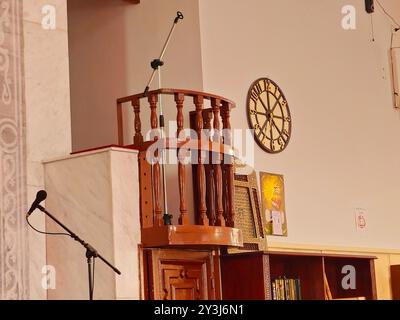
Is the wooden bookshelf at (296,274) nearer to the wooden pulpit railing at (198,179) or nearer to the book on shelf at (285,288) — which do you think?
the book on shelf at (285,288)

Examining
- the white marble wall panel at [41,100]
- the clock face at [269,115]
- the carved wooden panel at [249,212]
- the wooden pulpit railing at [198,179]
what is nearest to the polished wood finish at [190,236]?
the wooden pulpit railing at [198,179]

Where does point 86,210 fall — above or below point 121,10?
below

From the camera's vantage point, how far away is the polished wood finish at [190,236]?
636 cm

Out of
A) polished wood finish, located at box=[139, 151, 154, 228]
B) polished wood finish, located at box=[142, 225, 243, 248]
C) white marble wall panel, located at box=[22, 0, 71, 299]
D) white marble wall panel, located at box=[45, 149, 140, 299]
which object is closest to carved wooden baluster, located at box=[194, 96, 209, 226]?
→ polished wood finish, located at box=[142, 225, 243, 248]

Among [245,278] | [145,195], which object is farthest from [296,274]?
[145,195]

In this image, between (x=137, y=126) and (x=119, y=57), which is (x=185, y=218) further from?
(x=119, y=57)

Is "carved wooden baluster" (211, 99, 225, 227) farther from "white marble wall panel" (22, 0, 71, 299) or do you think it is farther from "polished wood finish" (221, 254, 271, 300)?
"white marble wall panel" (22, 0, 71, 299)
